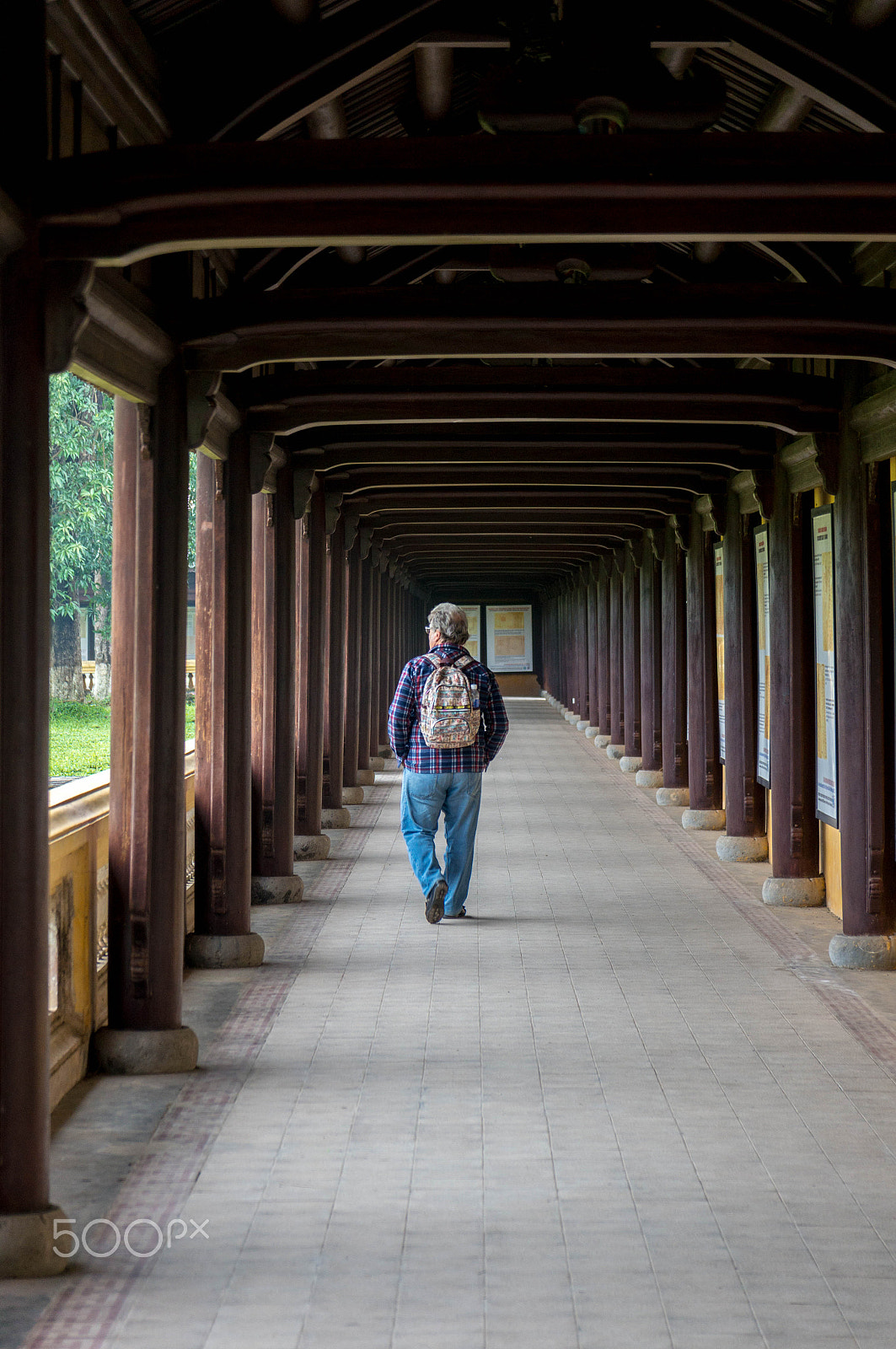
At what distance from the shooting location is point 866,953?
6461 millimetres

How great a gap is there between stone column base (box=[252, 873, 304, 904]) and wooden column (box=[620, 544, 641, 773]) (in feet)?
27.7

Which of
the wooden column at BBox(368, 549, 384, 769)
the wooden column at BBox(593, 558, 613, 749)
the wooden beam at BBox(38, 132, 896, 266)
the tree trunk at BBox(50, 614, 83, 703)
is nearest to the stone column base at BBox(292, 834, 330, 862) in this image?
the tree trunk at BBox(50, 614, 83, 703)

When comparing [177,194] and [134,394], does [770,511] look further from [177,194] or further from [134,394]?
[177,194]

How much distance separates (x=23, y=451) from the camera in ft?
11.2

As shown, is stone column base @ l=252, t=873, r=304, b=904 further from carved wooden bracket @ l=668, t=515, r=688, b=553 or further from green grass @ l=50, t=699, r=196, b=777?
carved wooden bracket @ l=668, t=515, r=688, b=553

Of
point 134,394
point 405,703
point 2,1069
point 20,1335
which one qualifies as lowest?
point 20,1335

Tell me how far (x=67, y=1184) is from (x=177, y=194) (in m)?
2.66

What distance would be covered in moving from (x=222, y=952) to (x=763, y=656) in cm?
416

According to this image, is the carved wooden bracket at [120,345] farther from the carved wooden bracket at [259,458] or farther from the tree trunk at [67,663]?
the tree trunk at [67,663]

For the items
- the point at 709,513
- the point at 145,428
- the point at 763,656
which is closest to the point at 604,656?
the point at 709,513

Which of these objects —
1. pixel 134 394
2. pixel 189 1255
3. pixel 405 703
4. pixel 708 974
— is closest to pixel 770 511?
pixel 405 703

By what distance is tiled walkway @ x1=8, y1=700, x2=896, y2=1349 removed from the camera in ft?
10.2

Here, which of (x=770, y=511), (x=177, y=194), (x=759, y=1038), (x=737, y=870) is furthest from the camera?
(x=737, y=870)

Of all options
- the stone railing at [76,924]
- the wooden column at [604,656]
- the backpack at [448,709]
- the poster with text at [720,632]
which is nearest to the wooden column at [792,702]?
the backpack at [448,709]
